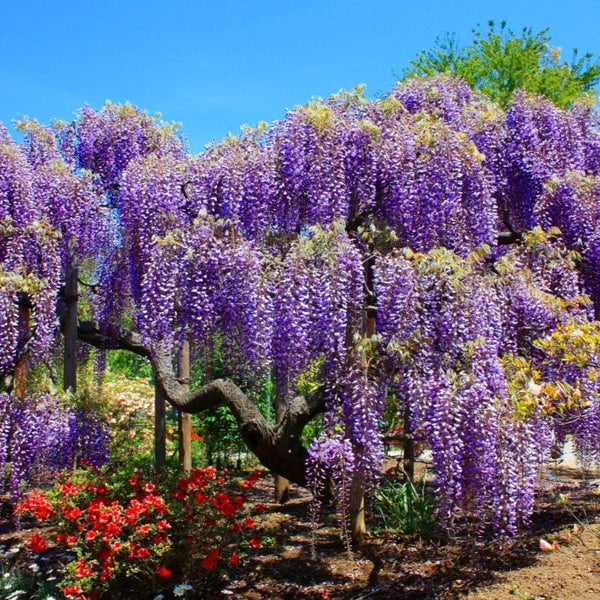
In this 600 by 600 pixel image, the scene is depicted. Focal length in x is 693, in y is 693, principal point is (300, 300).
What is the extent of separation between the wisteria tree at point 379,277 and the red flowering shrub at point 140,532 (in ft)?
3.25

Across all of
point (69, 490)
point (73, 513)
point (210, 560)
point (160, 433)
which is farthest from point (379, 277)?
point (160, 433)

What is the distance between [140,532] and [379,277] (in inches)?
104

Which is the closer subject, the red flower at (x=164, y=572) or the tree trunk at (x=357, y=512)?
the red flower at (x=164, y=572)

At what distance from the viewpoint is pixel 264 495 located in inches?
375

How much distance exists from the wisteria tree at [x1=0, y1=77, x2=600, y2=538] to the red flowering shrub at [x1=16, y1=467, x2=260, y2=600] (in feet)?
3.25

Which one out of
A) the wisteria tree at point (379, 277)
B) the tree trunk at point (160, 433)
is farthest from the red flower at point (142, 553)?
the tree trunk at point (160, 433)

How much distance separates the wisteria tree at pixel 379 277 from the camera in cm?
530

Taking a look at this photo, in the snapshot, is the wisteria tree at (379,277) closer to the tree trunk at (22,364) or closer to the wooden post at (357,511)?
the wooden post at (357,511)

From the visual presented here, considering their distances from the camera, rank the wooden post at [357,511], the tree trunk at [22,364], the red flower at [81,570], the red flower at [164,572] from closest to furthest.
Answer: the red flower at [81,570] < the red flower at [164,572] < the wooden post at [357,511] < the tree trunk at [22,364]

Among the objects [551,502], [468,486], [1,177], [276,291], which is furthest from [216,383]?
[551,502]

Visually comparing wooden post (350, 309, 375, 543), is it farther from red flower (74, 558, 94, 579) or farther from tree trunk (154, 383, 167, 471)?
tree trunk (154, 383, 167, 471)

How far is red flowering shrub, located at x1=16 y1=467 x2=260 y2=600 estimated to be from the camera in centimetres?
523

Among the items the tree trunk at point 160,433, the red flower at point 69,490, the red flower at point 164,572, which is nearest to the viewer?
the red flower at point 164,572

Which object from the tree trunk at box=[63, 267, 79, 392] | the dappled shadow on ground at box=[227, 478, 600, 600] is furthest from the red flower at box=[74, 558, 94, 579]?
the tree trunk at box=[63, 267, 79, 392]
